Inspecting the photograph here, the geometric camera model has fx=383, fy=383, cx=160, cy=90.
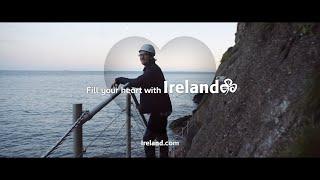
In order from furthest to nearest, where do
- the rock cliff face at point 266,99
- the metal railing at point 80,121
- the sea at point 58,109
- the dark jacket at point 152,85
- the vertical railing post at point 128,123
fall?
the sea at point 58,109, the dark jacket at point 152,85, the vertical railing post at point 128,123, the rock cliff face at point 266,99, the metal railing at point 80,121

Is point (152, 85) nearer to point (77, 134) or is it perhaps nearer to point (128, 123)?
point (128, 123)

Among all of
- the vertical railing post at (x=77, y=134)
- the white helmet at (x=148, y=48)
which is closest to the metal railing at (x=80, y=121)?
the vertical railing post at (x=77, y=134)

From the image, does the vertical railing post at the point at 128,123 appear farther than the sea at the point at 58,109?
No

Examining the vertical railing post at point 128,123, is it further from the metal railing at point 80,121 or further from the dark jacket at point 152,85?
the dark jacket at point 152,85

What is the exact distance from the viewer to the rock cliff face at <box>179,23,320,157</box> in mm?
3381

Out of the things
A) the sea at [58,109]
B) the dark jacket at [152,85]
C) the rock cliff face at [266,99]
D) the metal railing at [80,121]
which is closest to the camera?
the metal railing at [80,121]

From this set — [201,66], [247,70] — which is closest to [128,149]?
[201,66]

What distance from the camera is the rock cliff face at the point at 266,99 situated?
3.38 meters

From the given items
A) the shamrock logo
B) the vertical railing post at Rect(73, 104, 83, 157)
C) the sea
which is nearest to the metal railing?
the vertical railing post at Rect(73, 104, 83, 157)

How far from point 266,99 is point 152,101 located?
1133mm

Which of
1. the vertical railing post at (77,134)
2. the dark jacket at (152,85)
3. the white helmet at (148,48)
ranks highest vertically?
the white helmet at (148,48)

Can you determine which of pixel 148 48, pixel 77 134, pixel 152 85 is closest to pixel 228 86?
pixel 152 85

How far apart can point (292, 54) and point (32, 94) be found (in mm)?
2775
